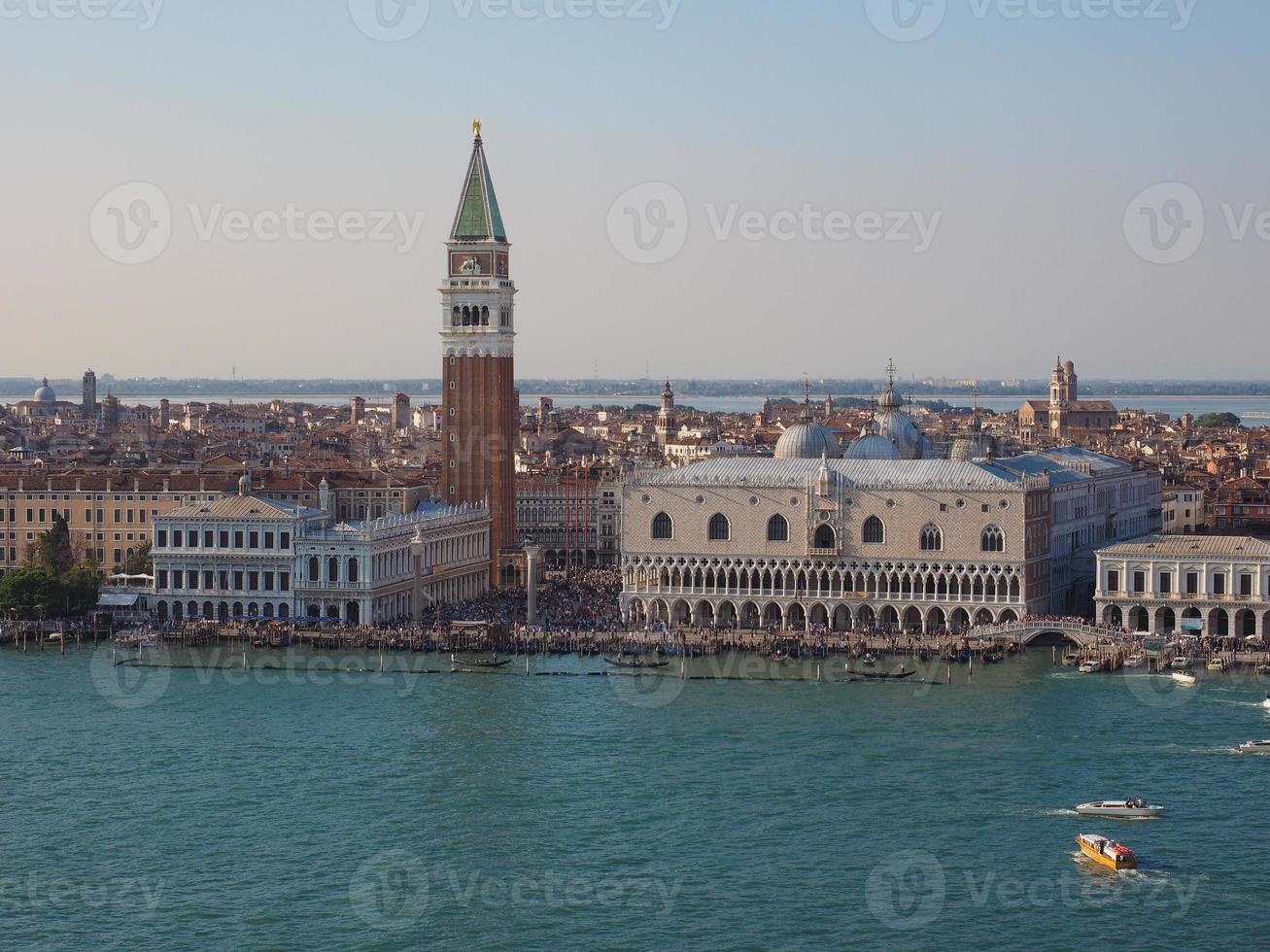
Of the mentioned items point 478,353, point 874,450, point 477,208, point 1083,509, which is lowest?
point 1083,509

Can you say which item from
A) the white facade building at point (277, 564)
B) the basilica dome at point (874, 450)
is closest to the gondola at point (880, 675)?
the basilica dome at point (874, 450)

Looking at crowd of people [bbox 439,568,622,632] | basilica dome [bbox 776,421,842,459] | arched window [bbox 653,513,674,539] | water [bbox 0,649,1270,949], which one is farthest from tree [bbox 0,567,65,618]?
basilica dome [bbox 776,421,842,459]

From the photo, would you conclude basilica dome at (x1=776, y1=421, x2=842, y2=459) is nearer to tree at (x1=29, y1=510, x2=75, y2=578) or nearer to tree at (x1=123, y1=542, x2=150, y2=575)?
tree at (x1=123, y1=542, x2=150, y2=575)

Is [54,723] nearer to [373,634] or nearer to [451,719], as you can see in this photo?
[451,719]

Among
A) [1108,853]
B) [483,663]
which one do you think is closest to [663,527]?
[483,663]

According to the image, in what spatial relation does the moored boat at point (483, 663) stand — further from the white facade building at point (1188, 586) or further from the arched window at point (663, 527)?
the white facade building at point (1188, 586)

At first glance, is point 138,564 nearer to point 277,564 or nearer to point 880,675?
point 277,564
